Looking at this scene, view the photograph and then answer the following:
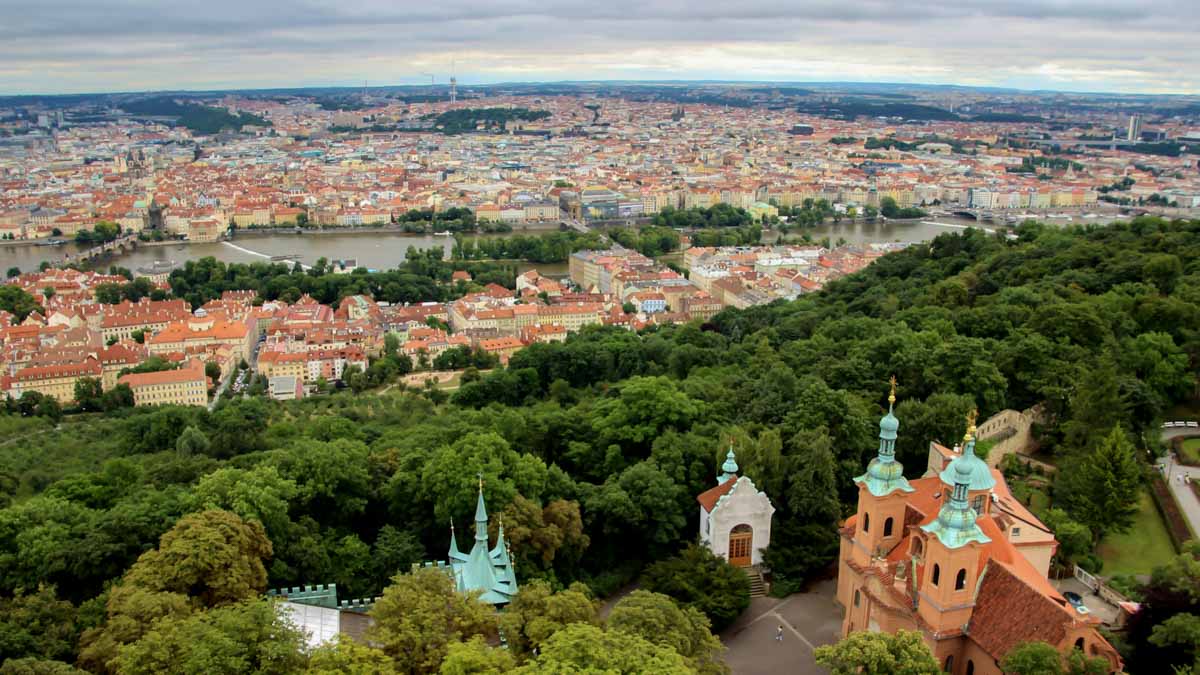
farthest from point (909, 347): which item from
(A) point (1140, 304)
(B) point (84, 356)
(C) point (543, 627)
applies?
(B) point (84, 356)

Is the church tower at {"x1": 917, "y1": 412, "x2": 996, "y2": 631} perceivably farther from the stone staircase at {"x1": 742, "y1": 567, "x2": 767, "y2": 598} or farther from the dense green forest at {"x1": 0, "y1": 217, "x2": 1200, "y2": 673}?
the stone staircase at {"x1": 742, "y1": 567, "x2": 767, "y2": 598}

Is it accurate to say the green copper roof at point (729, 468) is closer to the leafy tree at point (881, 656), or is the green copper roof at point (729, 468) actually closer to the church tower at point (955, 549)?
the church tower at point (955, 549)

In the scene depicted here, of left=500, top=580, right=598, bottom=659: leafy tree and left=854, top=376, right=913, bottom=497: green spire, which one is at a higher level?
left=854, top=376, right=913, bottom=497: green spire

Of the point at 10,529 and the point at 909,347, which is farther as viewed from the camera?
the point at 909,347

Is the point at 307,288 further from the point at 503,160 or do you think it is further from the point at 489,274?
the point at 503,160

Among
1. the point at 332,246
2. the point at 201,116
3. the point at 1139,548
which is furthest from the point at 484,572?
the point at 201,116

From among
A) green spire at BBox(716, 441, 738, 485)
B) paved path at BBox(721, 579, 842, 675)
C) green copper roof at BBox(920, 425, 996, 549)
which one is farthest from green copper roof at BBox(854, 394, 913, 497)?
green spire at BBox(716, 441, 738, 485)

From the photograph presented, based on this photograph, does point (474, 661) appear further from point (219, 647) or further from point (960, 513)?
point (960, 513)
